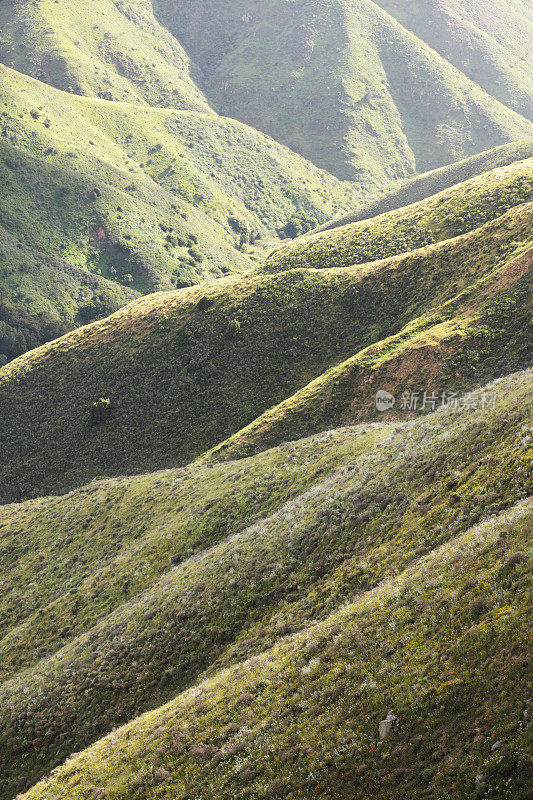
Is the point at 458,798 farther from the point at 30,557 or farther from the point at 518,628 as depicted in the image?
the point at 30,557

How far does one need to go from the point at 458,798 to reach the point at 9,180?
614ft

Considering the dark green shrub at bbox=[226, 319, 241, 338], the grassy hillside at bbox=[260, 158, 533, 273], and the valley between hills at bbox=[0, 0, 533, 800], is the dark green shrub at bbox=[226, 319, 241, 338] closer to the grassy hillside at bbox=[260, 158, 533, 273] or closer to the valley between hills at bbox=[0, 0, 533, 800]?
the valley between hills at bbox=[0, 0, 533, 800]

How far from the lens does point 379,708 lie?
13797 mm

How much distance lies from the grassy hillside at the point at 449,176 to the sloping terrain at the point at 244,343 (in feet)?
136

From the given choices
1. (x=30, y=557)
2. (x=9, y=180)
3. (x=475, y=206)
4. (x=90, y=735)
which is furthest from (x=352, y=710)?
(x=9, y=180)

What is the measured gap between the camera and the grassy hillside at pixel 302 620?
13.3m

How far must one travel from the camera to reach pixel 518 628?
41.0ft
